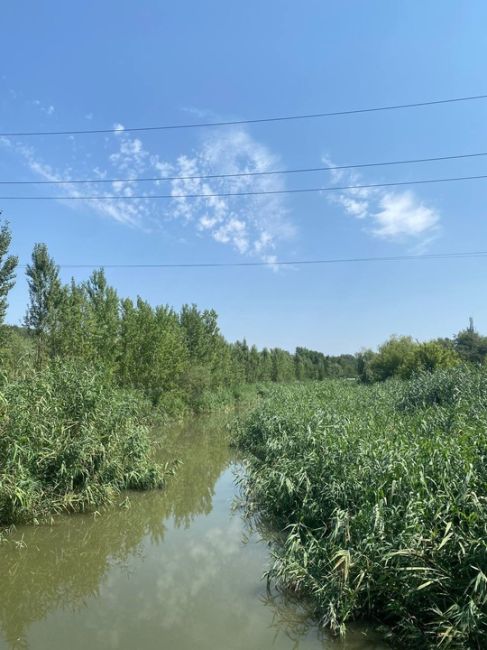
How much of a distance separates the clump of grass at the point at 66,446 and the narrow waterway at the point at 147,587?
42 centimetres

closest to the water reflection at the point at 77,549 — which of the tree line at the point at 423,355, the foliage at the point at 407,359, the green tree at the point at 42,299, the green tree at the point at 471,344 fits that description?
the green tree at the point at 42,299

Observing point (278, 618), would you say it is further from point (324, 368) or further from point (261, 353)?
point (324, 368)

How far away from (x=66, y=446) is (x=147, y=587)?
330 cm

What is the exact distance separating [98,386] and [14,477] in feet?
8.73

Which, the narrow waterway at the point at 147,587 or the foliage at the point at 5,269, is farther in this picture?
the foliage at the point at 5,269

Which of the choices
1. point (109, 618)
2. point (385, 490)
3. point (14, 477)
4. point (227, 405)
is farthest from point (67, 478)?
point (227, 405)

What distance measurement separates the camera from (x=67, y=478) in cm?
778

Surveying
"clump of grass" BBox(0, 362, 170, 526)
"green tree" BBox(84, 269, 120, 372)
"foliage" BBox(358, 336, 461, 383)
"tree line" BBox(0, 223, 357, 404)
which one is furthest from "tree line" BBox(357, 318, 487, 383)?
"clump of grass" BBox(0, 362, 170, 526)

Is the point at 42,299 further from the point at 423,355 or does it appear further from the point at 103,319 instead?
the point at 423,355

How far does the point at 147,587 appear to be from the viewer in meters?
5.34

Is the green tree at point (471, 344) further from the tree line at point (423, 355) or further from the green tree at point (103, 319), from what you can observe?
the green tree at point (103, 319)

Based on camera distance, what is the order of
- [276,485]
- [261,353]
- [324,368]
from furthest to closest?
[324,368], [261,353], [276,485]

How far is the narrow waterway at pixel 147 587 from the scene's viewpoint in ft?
14.0

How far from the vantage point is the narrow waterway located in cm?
426
